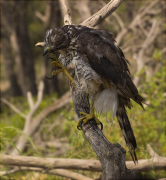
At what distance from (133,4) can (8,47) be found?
5089 millimetres

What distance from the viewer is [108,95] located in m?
2.57

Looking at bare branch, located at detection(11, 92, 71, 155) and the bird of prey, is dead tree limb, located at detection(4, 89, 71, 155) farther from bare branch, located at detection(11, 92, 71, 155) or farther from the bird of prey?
the bird of prey

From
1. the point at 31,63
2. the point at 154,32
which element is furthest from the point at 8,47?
the point at 154,32

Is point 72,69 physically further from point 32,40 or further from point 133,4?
point 32,40

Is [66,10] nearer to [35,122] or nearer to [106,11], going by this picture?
[106,11]

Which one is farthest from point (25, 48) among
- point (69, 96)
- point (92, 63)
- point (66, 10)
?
point (92, 63)

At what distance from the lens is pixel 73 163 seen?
9.13 feet

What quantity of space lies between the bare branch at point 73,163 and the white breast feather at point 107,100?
2.32 feet

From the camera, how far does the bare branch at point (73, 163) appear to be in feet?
8.93

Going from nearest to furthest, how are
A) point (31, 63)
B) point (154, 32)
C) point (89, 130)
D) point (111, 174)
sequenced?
point (111, 174) < point (89, 130) < point (154, 32) < point (31, 63)

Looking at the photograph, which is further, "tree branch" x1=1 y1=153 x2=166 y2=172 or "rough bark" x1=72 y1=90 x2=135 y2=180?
"tree branch" x1=1 y1=153 x2=166 y2=172

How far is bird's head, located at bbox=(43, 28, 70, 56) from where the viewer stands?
2.32m

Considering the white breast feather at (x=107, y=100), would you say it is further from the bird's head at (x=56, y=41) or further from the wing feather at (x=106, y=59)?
the bird's head at (x=56, y=41)

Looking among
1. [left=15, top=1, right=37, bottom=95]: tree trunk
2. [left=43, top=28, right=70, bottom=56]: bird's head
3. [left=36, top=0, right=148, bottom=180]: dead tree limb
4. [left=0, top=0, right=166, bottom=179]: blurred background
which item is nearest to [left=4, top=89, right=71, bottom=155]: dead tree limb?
[left=0, top=0, right=166, bottom=179]: blurred background
